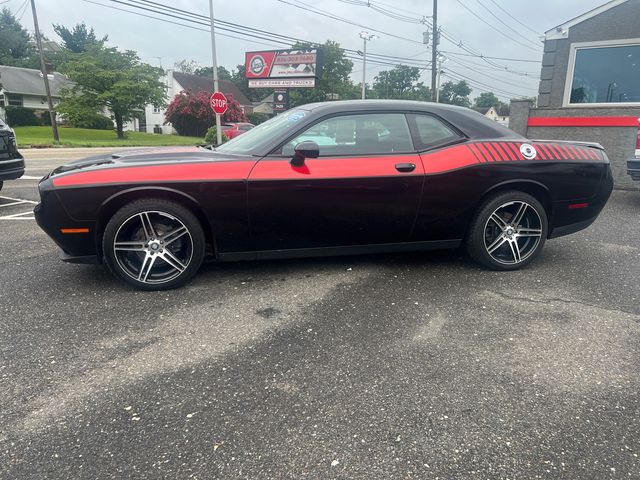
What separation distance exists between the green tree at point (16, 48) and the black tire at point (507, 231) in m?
73.7

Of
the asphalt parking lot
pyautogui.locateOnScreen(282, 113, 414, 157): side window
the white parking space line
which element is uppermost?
pyautogui.locateOnScreen(282, 113, 414, 157): side window

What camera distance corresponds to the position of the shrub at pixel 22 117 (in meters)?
38.7

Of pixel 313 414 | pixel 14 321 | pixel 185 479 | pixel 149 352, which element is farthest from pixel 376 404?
pixel 14 321

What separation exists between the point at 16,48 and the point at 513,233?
7908 cm

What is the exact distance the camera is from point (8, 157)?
6758mm

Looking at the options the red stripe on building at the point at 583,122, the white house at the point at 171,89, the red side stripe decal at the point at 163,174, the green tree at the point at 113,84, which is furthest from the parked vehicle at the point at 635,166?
the white house at the point at 171,89

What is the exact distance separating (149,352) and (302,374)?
929 millimetres

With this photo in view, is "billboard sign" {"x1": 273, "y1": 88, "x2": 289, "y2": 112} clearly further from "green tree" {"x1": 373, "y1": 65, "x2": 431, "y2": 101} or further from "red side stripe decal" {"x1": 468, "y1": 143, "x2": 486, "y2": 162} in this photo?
"green tree" {"x1": 373, "y1": 65, "x2": 431, "y2": 101}

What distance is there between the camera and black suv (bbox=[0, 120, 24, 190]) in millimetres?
6677

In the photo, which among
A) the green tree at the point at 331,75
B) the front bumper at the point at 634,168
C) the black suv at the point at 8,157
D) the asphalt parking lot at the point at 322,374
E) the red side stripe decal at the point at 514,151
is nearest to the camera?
the asphalt parking lot at the point at 322,374

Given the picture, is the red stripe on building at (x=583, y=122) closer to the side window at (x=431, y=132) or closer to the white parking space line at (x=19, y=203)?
the side window at (x=431, y=132)

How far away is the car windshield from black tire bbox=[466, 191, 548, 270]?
1.79 m

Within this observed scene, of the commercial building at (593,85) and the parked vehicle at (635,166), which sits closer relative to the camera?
the parked vehicle at (635,166)

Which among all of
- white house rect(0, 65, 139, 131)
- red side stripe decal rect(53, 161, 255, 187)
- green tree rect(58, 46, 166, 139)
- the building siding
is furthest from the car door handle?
white house rect(0, 65, 139, 131)
